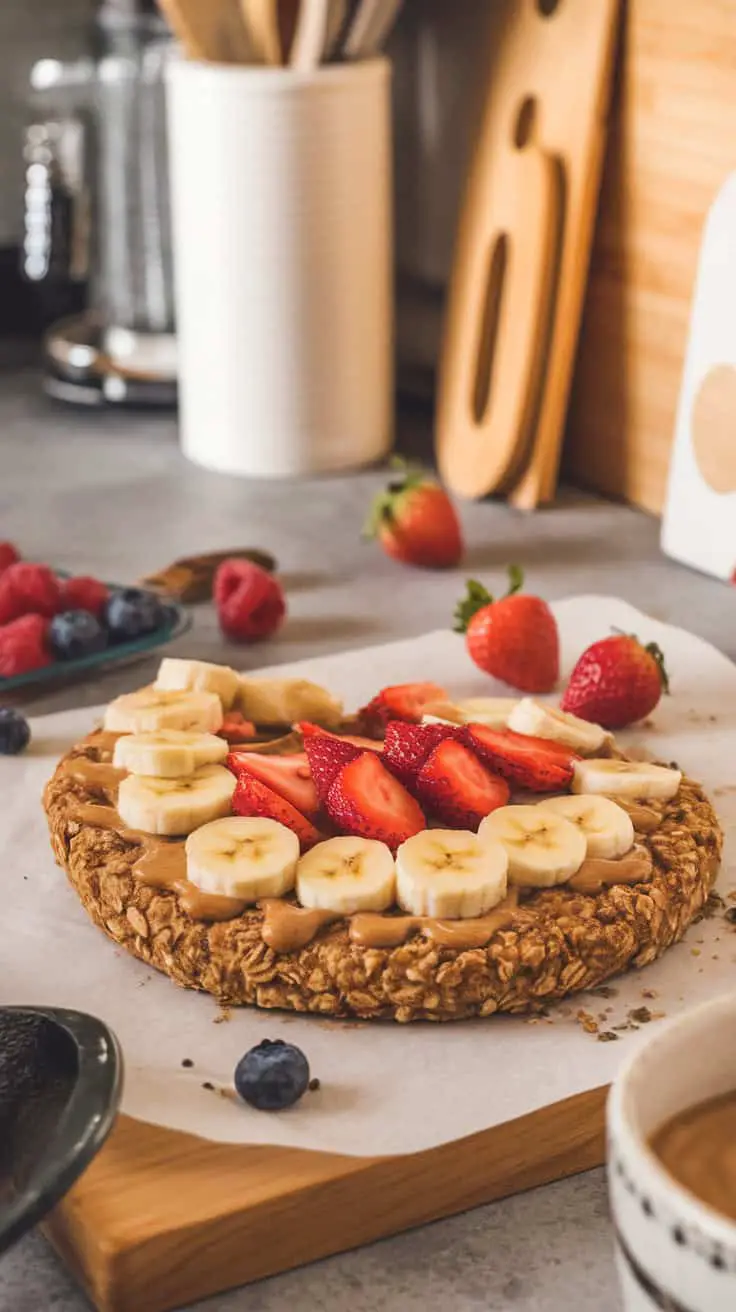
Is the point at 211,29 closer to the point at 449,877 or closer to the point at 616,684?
the point at 616,684

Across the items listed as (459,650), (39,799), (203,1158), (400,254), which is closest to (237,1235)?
(203,1158)

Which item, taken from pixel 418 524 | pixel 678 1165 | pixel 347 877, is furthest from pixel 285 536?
pixel 678 1165

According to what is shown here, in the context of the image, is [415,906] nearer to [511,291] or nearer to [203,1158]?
[203,1158]

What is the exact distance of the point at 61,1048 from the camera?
889mm

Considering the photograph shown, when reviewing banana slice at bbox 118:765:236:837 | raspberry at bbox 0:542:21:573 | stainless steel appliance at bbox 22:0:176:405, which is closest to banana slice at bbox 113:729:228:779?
banana slice at bbox 118:765:236:837

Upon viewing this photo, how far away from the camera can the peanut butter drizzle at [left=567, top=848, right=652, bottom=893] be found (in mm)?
1026

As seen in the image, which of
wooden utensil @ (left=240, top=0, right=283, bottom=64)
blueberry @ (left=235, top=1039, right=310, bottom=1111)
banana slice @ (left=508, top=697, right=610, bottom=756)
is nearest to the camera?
blueberry @ (left=235, top=1039, right=310, bottom=1111)

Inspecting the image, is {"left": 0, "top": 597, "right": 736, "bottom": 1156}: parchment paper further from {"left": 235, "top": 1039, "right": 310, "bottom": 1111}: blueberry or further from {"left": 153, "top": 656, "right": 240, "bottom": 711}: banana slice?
{"left": 153, "top": 656, "right": 240, "bottom": 711}: banana slice

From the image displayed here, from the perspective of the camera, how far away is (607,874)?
1.03m

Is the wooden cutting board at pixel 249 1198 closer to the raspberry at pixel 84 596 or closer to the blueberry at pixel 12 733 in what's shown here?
the blueberry at pixel 12 733

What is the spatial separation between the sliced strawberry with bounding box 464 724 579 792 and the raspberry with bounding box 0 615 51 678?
0.43m

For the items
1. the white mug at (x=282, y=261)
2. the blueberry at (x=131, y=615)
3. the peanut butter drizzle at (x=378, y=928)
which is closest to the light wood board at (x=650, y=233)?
the white mug at (x=282, y=261)

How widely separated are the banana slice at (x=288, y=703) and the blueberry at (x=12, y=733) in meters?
0.16

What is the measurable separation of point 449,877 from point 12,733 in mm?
446
